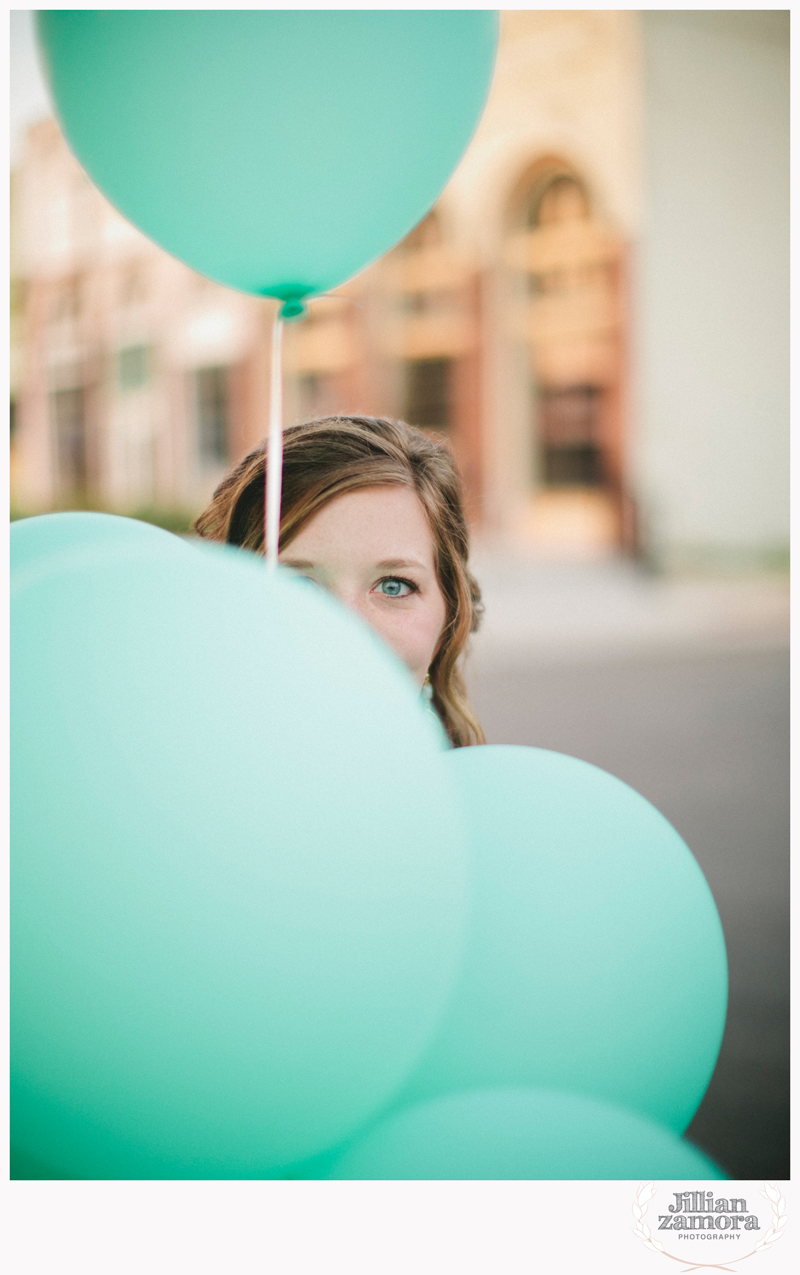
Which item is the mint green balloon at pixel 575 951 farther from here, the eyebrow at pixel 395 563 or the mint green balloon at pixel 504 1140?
the eyebrow at pixel 395 563

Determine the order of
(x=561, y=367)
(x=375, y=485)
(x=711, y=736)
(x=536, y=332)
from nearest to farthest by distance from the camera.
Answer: (x=375, y=485) → (x=711, y=736) → (x=561, y=367) → (x=536, y=332)

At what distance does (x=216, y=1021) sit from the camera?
3.78 feet

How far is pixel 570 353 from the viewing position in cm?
1429

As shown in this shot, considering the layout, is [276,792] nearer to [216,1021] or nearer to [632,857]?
[216,1021]

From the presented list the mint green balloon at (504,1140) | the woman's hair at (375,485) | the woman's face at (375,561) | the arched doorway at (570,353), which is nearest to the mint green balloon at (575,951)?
the mint green balloon at (504,1140)

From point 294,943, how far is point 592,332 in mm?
13807

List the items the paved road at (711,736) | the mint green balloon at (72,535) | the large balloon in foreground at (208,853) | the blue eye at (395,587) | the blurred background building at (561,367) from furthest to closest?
the blurred background building at (561,367), the paved road at (711,736), the blue eye at (395,587), the mint green balloon at (72,535), the large balloon in foreground at (208,853)

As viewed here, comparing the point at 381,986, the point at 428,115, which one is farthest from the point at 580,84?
the point at 381,986

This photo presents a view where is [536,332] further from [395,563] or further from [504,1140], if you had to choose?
[504,1140]

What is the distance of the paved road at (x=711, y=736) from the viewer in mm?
2326

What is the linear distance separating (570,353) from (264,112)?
13.5m

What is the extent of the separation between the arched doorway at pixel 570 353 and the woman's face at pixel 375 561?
39.7 feet
